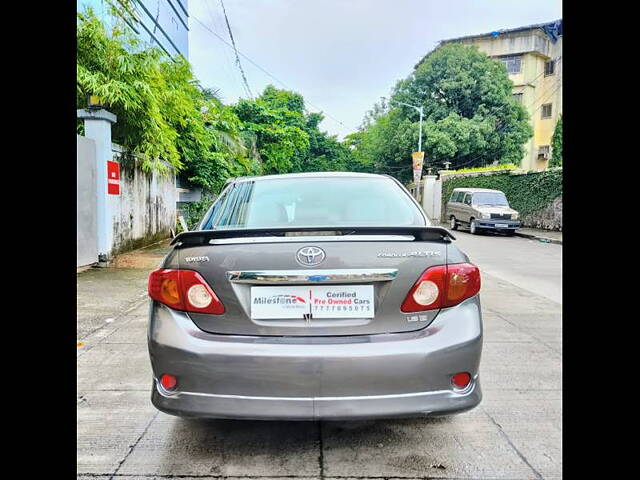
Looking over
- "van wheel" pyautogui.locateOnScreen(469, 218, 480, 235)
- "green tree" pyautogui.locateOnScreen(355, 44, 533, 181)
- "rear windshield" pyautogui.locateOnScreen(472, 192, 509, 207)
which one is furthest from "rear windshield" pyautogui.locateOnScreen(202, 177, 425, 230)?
"green tree" pyautogui.locateOnScreen(355, 44, 533, 181)

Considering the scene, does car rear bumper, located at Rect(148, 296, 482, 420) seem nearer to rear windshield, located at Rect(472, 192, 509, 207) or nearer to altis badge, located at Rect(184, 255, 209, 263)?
altis badge, located at Rect(184, 255, 209, 263)

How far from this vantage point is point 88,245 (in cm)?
710

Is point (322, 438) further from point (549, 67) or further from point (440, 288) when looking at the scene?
point (549, 67)

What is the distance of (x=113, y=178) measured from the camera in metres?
7.64

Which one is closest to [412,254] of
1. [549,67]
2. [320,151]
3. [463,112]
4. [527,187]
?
[527,187]

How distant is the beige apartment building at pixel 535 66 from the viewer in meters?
34.0

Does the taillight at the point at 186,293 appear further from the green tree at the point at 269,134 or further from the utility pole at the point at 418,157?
the utility pole at the point at 418,157

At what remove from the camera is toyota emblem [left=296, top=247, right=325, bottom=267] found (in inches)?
75.4

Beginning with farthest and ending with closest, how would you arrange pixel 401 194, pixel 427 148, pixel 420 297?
pixel 427 148 → pixel 401 194 → pixel 420 297

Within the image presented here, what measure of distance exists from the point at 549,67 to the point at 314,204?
38.9m

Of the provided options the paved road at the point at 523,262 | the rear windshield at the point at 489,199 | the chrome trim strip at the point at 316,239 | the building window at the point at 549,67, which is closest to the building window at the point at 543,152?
the building window at the point at 549,67
